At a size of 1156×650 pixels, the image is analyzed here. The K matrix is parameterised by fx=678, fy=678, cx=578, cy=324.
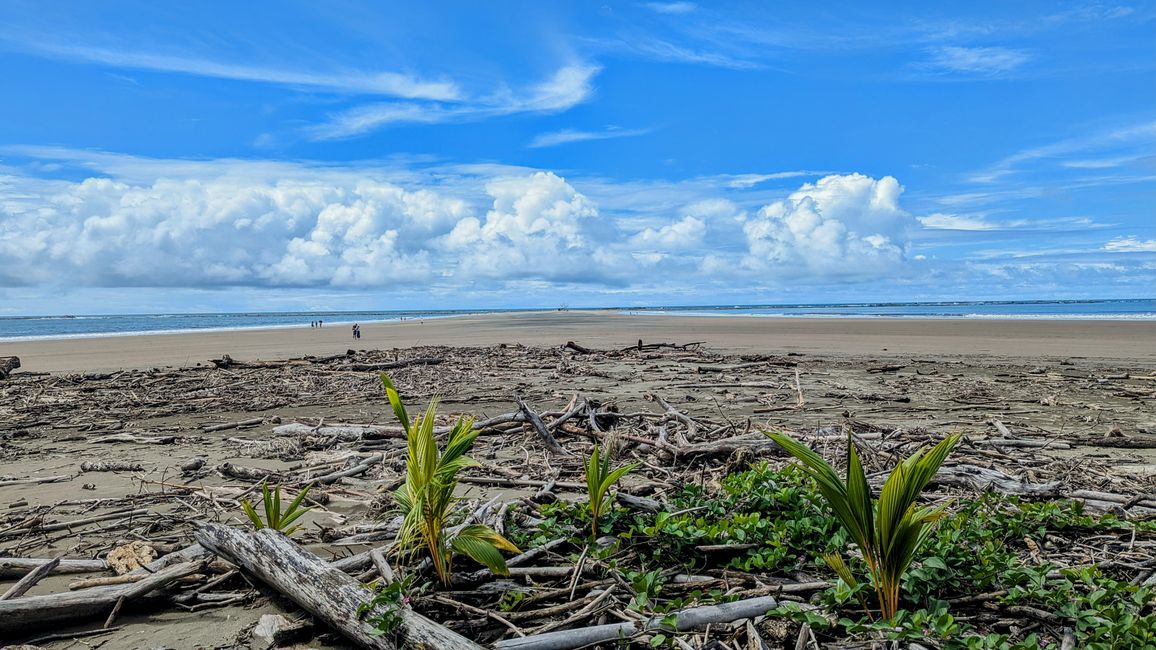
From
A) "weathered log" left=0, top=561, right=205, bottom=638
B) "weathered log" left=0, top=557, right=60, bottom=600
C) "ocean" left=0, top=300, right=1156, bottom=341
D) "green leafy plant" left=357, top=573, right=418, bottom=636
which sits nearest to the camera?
"green leafy plant" left=357, top=573, right=418, bottom=636

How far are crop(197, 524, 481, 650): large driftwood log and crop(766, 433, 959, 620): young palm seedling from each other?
162 centimetres

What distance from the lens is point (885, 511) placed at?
284 cm

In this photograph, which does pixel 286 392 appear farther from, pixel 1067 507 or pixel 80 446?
pixel 1067 507

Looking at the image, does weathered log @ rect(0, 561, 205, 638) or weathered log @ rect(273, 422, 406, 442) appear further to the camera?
weathered log @ rect(273, 422, 406, 442)

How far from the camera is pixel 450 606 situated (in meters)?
3.22

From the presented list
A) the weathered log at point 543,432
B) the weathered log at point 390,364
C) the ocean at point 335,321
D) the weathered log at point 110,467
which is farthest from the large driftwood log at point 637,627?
the ocean at point 335,321

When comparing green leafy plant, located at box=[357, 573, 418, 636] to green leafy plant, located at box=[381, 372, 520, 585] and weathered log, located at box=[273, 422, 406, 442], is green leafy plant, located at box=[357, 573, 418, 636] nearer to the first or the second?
green leafy plant, located at box=[381, 372, 520, 585]

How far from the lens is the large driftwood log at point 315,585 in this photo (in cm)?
285

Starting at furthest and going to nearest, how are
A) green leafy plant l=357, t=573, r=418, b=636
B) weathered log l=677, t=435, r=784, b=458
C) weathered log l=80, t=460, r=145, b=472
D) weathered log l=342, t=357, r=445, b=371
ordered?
weathered log l=342, t=357, r=445, b=371 < weathered log l=80, t=460, r=145, b=472 < weathered log l=677, t=435, r=784, b=458 < green leafy plant l=357, t=573, r=418, b=636

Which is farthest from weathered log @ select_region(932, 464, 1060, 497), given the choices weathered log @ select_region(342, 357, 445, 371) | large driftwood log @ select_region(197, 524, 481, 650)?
weathered log @ select_region(342, 357, 445, 371)

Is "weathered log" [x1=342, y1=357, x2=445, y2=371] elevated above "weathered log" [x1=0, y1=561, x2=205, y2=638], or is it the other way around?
"weathered log" [x1=342, y1=357, x2=445, y2=371]

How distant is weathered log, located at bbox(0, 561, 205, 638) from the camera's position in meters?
→ 3.29

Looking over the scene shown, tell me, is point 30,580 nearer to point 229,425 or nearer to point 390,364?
point 229,425

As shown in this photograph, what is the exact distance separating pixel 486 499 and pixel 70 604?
2.66 metres
